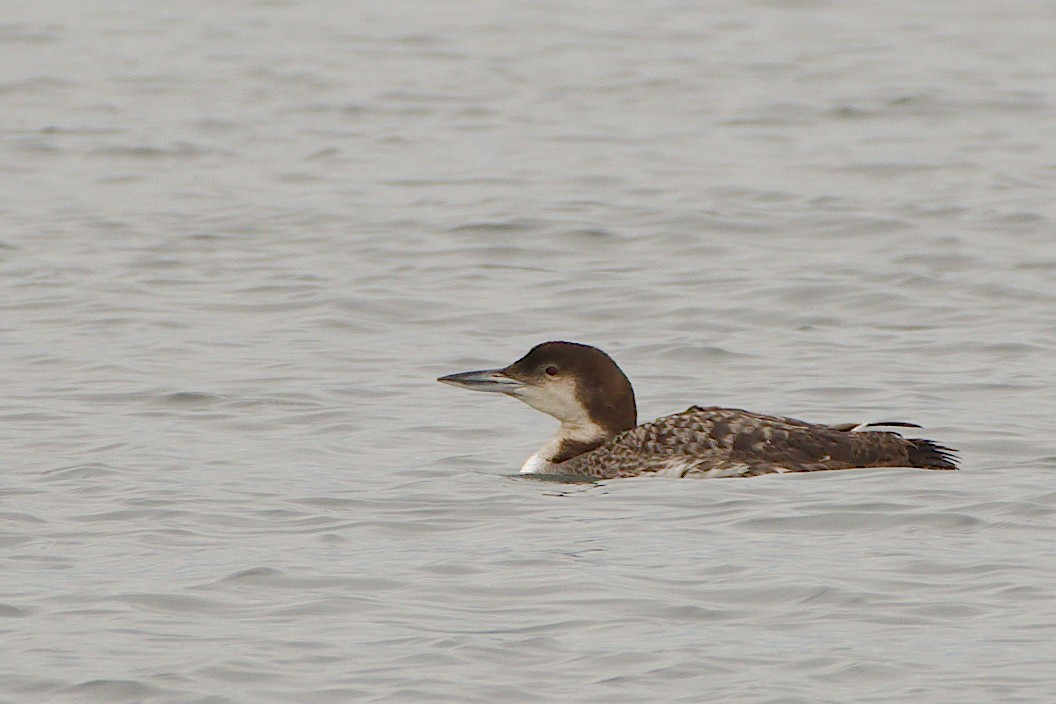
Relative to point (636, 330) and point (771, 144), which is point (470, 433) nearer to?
point (636, 330)

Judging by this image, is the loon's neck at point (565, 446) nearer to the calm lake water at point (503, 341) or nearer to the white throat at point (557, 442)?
the white throat at point (557, 442)

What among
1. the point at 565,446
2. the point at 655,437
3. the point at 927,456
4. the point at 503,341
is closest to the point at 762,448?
the point at 655,437

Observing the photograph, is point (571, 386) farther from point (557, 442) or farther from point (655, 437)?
point (655, 437)

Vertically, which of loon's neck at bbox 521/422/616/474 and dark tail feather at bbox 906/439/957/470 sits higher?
dark tail feather at bbox 906/439/957/470

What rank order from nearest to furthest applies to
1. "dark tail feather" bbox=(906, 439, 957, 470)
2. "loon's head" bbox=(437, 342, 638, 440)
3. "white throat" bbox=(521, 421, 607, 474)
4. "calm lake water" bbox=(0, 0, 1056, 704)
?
"calm lake water" bbox=(0, 0, 1056, 704), "dark tail feather" bbox=(906, 439, 957, 470), "white throat" bbox=(521, 421, 607, 474), "loon's head" bbox=(437, 342, 638, 440)

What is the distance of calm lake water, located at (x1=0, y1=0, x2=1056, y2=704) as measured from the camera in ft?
24.1

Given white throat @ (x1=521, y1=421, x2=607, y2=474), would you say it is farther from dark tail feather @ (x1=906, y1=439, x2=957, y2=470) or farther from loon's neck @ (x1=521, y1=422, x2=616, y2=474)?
dark tail feather @ (x1=906, y1=439, x2=957, y2=470)

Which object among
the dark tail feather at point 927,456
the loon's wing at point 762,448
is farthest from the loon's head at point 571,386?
the dark tail feather at point 927,456

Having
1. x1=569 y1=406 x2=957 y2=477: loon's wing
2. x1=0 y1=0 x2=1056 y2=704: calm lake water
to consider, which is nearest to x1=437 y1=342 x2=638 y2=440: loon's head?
x1=0 y1=0 x2=1056 y2=704: calm lake water

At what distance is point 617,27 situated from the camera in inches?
1059

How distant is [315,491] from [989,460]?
2.99m

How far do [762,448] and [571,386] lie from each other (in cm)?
114

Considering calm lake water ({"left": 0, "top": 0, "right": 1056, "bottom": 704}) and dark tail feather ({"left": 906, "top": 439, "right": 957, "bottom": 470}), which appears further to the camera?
dark tail feather ({"left": 906, "top": 439, "right": 957, "bottom": 470})

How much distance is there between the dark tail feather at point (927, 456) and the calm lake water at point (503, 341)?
0.20 meters
